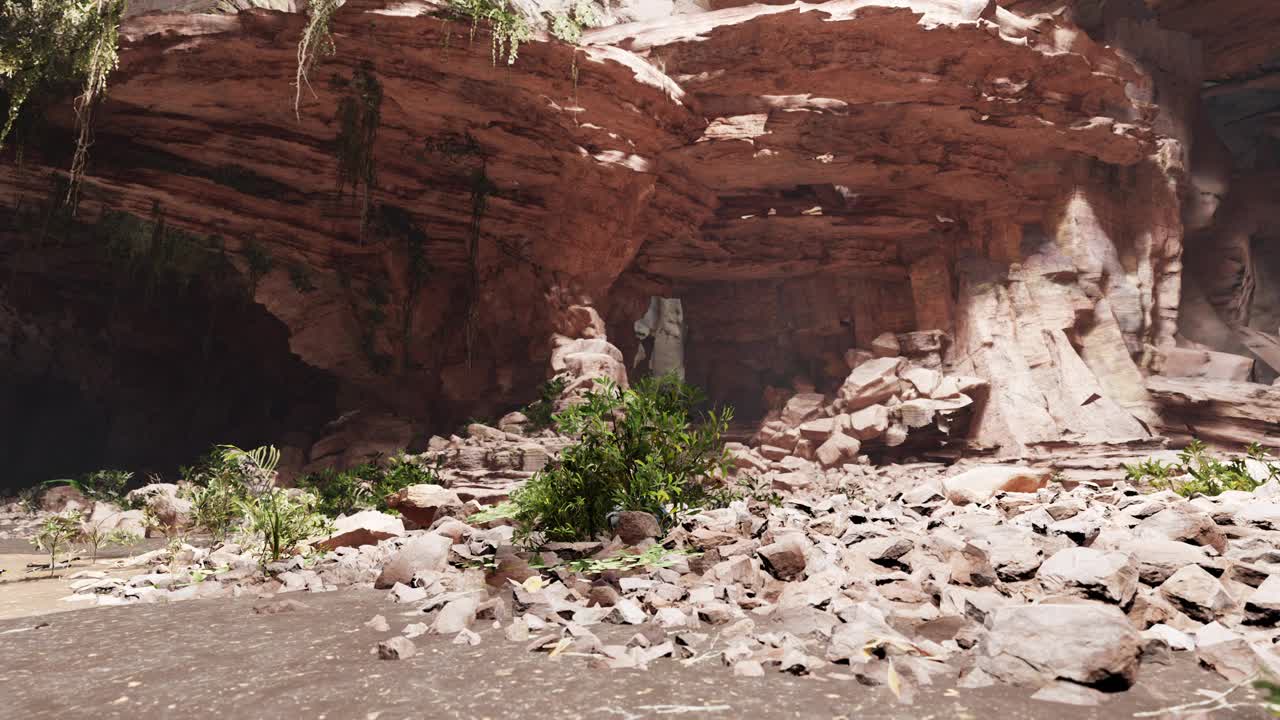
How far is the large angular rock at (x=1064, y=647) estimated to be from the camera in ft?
5.46

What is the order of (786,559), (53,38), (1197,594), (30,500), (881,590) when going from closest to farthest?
(1197,594), (881,590), (786,559), (53,38), (30,500)

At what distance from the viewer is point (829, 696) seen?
1710 millimetres

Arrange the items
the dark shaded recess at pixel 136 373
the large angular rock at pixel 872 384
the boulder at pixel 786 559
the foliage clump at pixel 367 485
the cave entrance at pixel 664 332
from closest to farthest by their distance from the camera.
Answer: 1. the boulder at pixel 786 559
2. the foliage clump at pixel 367 485
3. the large angular rock at pixel 872 384
4. the dark shaded recess at pixel 136 373
5. the cave entrance at pixel 664 332

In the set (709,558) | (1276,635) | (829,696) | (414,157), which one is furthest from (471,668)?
(414,157)

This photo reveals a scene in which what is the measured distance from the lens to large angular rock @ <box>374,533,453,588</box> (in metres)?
3.49

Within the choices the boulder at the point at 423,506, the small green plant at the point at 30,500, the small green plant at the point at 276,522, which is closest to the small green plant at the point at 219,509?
the small green plant at the point at 276,522

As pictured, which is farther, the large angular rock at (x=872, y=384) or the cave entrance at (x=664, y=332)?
the cave entrance at (x=664, y=332)

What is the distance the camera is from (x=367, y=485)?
8.11 m

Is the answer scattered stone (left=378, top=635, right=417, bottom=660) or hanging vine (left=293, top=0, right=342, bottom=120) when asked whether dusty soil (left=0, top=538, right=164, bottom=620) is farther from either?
hanging vine (left=293, top=0, right=342, bottom=120)

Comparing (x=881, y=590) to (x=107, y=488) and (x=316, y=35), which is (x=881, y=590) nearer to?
(x=316, y=35)

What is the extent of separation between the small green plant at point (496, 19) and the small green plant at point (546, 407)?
458 centimetres

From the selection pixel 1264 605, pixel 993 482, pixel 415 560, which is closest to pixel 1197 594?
pixel 1264 605

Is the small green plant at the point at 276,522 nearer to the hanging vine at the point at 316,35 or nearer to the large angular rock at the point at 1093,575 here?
the large angular rock at the point at 1093,575

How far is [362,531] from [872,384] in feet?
34.0
